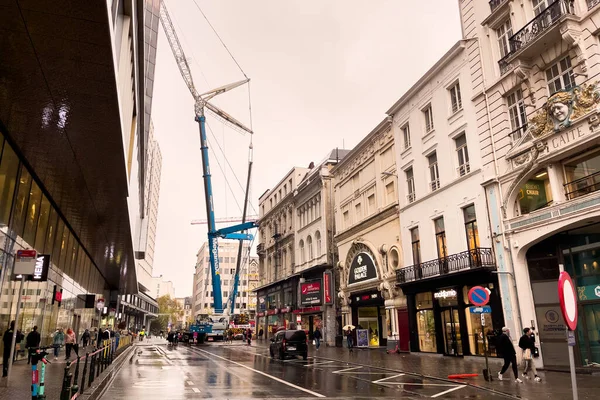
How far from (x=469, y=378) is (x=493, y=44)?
16.0 meters

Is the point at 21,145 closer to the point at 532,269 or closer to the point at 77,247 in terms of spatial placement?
the point at 77,247

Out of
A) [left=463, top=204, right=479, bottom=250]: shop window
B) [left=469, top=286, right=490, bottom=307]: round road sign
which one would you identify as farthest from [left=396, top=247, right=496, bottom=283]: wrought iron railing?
[left=469, top=286, right=490, bottom=307]: round road sign

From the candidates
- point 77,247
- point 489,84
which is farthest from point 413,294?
point 77,247

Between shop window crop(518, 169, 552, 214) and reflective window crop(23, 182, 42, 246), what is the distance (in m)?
20.1

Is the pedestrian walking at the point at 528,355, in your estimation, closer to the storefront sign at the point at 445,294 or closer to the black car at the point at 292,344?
the storefront sign at the point at 445,294

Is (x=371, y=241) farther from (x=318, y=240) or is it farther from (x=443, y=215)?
(x=318, y=240)

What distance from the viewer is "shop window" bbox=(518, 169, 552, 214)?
19.1m

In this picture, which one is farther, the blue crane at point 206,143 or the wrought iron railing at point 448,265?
the blue crane at point 206,143

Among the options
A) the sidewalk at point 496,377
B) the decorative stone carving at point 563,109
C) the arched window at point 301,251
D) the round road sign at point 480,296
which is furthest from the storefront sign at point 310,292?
the round road sign at point 480,296

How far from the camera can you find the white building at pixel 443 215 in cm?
2231

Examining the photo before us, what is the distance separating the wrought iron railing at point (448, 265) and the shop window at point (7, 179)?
1902cm

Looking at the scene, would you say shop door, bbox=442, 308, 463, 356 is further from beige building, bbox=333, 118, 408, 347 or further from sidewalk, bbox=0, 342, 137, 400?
sidewalk, bbox=0, 342, 137, 400

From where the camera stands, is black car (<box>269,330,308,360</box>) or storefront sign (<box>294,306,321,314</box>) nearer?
black car (<box>269,330,308,360</box>)

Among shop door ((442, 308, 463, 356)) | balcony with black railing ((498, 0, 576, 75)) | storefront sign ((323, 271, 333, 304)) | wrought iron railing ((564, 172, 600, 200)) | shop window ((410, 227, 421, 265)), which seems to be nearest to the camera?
wrought iron railing ((564, 172, 600, 200))
